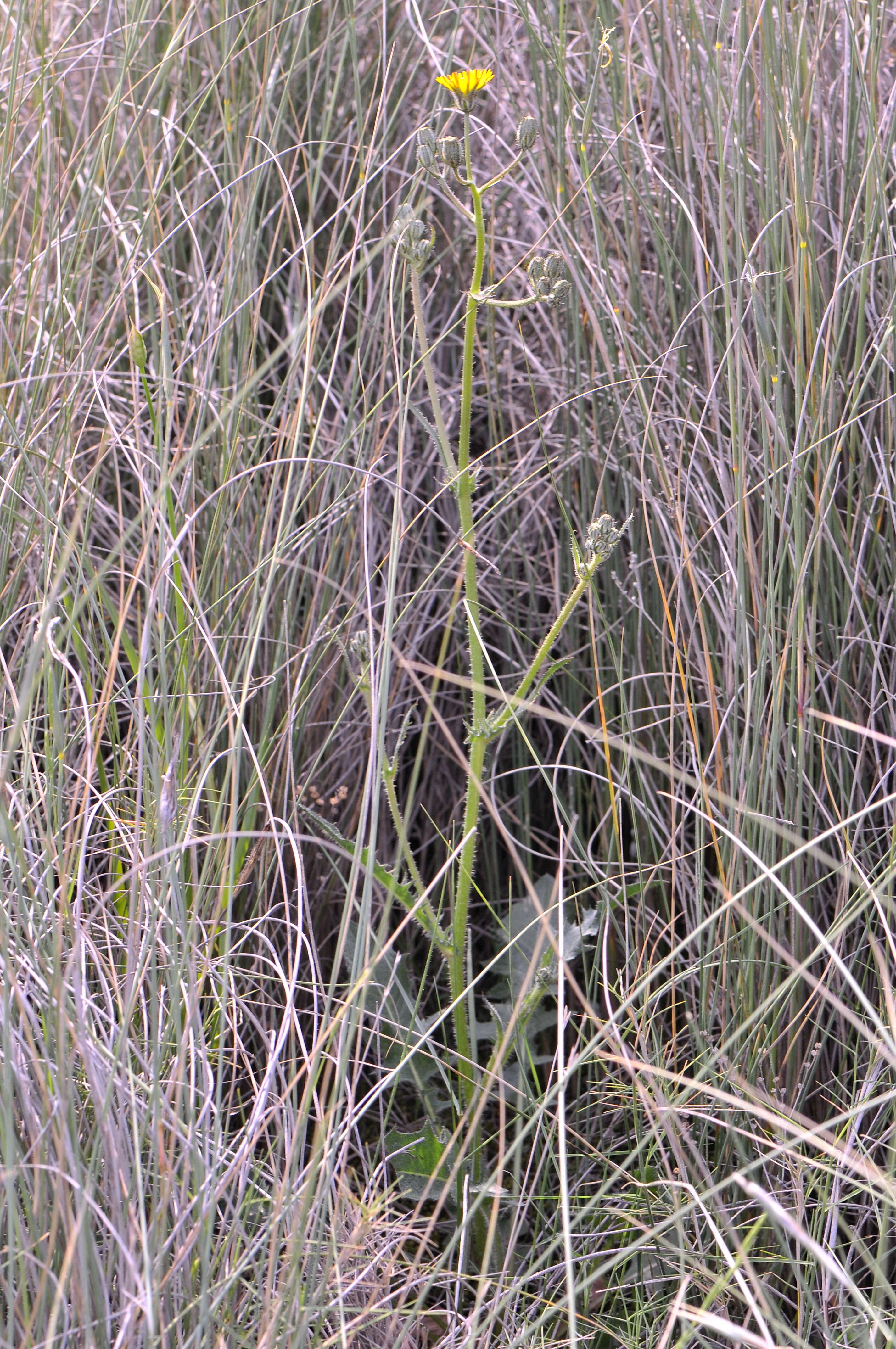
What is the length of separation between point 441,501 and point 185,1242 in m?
1.06

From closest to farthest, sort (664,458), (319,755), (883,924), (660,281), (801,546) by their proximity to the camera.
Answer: (883,924)
(801,546)
(319,755)
(664,458)
(660,281)

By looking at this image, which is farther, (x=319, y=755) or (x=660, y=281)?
(x=660, y=281)

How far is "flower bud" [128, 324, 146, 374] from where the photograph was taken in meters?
1.27

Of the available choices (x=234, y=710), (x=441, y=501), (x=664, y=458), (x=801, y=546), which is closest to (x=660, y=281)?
(x=664, y=458)

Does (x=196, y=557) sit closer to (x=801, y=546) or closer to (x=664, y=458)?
(x=664, y=458)

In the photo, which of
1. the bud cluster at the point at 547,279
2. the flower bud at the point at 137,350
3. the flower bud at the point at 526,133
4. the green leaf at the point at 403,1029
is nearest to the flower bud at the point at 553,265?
the bud cluster at the point at 547,279

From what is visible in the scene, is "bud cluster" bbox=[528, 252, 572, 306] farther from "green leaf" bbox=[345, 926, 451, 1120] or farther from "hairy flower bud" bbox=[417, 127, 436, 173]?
"green leaf" bbox=[345, 926, 451, 1120]

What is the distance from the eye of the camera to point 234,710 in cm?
115

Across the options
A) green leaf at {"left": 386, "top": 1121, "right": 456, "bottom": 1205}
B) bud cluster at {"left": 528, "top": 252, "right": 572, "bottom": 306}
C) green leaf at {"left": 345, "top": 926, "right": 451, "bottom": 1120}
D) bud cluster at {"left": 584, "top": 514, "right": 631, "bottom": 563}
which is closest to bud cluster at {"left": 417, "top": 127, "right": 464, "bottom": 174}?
bud cluster at {"left": 528, "top": 252, "right": 572, "bottom": 306}

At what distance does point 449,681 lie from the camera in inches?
62.9

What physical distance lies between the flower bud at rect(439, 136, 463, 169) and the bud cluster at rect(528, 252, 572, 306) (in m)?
0.11

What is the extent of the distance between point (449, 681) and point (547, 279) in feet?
2.16

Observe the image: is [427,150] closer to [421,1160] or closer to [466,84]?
[466,84]

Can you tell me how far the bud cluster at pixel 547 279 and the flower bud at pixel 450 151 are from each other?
11 centimetres
